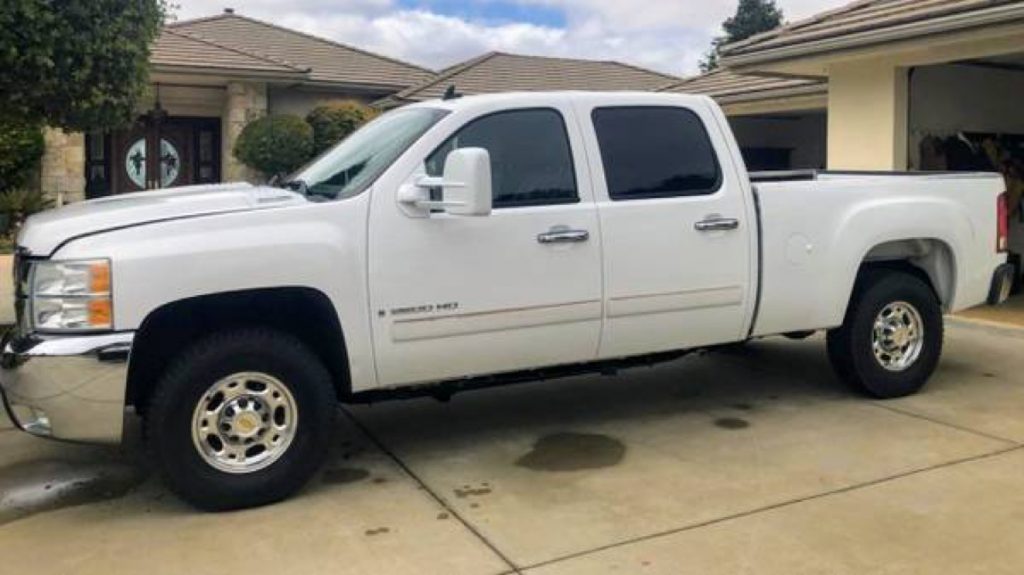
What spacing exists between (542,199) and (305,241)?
1.34m

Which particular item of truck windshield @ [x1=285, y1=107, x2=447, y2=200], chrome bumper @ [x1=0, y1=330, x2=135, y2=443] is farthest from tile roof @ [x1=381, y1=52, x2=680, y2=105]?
chrome bumper @ [x1=0, y1=330, x2=135, y2=443]

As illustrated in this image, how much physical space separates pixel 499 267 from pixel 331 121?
1679 cm

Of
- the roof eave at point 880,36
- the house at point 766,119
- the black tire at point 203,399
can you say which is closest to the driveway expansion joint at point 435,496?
the black tire at point 203,399

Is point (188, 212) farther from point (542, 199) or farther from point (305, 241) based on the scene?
point (542, 199)

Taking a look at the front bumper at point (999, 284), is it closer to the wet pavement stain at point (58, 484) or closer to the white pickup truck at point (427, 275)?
the white pickup truck at point (427, 275)

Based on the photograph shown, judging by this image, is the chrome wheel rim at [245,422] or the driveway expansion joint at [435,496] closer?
the driveway expansion joint at [435,496]

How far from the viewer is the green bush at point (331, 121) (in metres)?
20.9

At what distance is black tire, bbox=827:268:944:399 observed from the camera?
252 inches

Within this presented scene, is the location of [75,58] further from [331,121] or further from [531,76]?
[531,76]

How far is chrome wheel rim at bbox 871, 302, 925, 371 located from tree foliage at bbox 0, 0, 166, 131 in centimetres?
602

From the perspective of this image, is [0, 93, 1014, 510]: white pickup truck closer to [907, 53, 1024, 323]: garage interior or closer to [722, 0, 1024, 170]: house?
[722, 0, 1024, 170]: house

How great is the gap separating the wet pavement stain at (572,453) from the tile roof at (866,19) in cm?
536

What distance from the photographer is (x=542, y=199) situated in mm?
5277

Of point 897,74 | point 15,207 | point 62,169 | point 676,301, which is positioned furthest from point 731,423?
point 62,169
